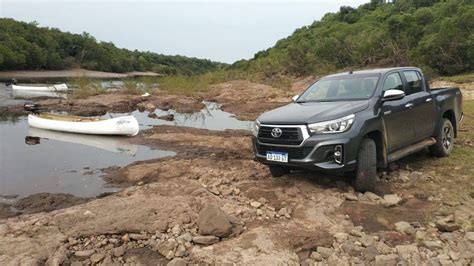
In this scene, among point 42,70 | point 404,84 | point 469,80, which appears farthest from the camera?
point 42,70

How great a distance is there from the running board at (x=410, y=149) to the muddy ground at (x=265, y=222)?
1.38 feet

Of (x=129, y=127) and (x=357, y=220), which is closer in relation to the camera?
(x=357, y=220)

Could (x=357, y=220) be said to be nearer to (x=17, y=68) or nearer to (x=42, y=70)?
(x=17, y=68)

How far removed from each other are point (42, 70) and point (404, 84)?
8027cm

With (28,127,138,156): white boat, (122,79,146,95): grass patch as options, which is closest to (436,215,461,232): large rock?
(28,127,138,156): white boat

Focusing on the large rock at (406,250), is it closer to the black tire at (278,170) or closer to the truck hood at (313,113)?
the truck hood at (313,113)

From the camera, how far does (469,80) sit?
2186 centimetres

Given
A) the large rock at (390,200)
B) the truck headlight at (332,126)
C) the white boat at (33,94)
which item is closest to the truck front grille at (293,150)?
the truck headlight at (332,126)

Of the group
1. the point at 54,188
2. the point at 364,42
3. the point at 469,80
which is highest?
the point at 364,42

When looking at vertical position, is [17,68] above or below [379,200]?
above

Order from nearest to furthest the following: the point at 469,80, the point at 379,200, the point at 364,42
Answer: the point at 379,200 < the point at 469,80 < the point at 364,42

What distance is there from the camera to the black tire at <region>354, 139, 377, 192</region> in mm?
5766

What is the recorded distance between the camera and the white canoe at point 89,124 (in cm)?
1339

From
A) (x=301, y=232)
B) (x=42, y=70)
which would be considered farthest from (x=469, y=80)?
(x=42, y=70)
